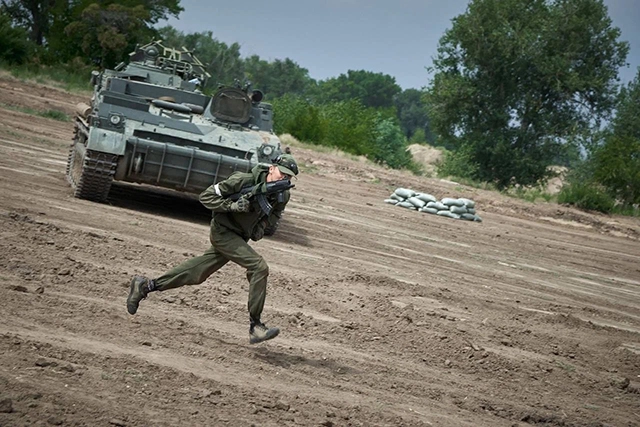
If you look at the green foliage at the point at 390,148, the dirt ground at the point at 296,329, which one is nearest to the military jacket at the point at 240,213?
the dirt ground at the point at 296,329

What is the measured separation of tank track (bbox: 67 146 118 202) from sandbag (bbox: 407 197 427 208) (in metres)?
11.1

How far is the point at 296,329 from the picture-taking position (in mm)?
8797

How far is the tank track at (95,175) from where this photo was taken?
509 inches

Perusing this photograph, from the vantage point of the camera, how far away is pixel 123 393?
5785 mm

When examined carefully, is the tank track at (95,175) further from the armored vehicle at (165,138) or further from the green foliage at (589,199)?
the green foliage at (589,199)

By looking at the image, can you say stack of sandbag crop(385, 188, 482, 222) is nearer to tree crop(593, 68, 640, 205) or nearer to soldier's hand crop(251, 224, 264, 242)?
tree crop(593, 68, 640, 205)

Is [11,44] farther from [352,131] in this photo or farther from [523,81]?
[523,81]

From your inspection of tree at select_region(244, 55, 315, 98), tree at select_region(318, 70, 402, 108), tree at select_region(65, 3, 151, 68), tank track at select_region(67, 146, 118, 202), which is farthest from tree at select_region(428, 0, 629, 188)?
tree at select_region(318, 70, 402, 108)

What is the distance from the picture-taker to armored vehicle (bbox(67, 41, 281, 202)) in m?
13.1

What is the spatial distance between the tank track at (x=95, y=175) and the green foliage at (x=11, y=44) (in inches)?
1253

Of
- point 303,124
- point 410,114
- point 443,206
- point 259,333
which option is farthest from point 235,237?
point 410,114

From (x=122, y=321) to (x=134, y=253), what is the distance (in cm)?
289

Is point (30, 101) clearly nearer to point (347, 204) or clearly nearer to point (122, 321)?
point (347, 204)

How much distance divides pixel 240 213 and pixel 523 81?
36204mm
